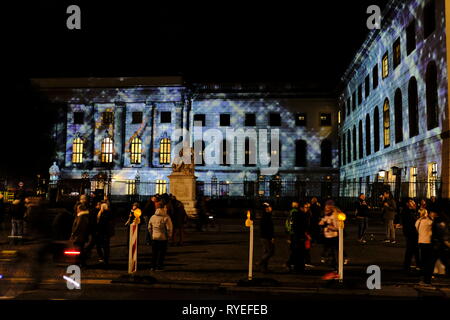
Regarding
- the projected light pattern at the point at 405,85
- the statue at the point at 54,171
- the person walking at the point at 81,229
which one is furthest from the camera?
the statue at the point at 54,171

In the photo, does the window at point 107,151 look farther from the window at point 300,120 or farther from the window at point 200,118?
the window at point 300,120

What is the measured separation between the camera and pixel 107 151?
206ft

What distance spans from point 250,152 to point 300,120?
26.5ft

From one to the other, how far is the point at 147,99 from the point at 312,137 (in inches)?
896

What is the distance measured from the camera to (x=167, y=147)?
61.5 m

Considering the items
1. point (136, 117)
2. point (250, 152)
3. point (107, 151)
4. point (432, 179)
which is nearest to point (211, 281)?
point (432, 179)

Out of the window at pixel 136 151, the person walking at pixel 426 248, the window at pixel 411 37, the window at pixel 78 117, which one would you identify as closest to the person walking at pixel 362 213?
the person walking at pixel 426 248

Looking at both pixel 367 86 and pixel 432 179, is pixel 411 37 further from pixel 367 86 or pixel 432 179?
pixel 367 86

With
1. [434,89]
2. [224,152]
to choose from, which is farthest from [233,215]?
[224,152]

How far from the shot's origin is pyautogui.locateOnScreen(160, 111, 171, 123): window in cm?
6162

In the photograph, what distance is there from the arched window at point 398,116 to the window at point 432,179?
6.60m

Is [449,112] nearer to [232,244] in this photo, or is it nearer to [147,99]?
[232,244]

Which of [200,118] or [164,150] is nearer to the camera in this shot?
[164,150]

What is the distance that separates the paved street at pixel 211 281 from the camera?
31.4 ft
